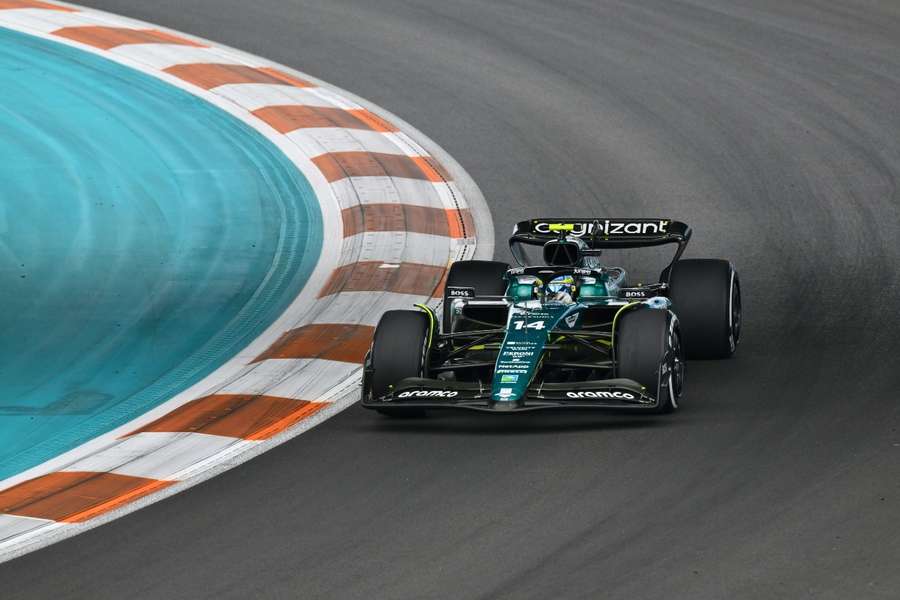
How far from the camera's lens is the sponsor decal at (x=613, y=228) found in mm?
11781

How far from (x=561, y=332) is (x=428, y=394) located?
930mm

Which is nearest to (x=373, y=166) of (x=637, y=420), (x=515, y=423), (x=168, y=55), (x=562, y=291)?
(x=168, y=55)

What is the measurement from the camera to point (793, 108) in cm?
1719

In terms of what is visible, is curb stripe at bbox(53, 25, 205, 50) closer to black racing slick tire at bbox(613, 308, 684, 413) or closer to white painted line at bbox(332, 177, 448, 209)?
white painted line at bbox(332, 177, 448, 209)

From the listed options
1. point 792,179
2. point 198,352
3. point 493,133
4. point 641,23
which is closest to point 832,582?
point 198,352

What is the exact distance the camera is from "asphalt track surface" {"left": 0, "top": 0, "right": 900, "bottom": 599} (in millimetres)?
7711

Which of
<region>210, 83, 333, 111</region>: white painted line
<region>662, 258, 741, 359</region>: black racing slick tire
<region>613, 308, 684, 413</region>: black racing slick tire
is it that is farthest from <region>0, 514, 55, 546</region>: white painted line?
<region>210, 83, 333, 111</region>: white painted line

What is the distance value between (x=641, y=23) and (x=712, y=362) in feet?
30.9

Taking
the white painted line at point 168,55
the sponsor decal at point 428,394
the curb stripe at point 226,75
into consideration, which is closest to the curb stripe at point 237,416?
the sponsor decal at point 428,394

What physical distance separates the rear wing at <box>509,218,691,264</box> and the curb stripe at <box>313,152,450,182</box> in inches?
160

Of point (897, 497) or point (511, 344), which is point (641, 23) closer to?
point (511, 344)

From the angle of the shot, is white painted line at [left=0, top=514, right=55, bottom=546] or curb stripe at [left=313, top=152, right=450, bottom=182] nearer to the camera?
white painted line at [left=0, top=514, right=55, bottom=546]

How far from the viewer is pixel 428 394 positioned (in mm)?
9844

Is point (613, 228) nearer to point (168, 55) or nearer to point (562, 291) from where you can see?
point (562, 291)
